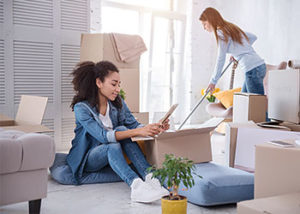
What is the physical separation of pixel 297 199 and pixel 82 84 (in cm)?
161

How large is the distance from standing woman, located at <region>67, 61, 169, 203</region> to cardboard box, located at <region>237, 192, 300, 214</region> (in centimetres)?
82

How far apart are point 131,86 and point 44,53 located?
883 mm

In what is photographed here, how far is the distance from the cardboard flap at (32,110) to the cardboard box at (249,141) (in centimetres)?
130

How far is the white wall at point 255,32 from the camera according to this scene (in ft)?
16.2

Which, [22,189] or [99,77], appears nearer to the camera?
[22,189]

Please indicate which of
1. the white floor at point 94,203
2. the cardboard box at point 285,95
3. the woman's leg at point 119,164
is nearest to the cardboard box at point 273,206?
the white floor at point 94,203

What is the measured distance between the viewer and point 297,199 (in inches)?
57.9

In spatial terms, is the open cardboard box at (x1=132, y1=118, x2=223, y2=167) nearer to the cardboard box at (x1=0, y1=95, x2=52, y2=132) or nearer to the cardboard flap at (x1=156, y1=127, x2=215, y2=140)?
the cardboard flap at (x1=156, y1=127, x2=215, y2=140)

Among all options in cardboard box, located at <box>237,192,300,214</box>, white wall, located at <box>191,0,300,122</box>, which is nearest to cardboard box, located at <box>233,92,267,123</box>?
cardboard box, located at <box>237,192,300,214</box>

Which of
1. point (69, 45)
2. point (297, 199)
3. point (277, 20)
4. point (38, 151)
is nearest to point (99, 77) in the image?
point (38, 151)

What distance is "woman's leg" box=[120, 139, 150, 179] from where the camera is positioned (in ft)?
7.80

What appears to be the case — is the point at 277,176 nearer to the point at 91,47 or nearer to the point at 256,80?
the point at 256,80

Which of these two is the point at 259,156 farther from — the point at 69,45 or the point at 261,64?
the point at 69,45

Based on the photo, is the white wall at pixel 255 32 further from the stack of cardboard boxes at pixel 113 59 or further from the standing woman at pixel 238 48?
the stack of cardboard boxes at pixel 113 59
